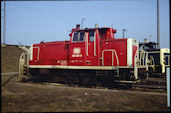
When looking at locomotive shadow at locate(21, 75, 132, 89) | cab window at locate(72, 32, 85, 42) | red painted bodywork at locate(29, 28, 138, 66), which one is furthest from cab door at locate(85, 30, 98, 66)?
locomotive shadow at locate(21, 75, 132, 89)

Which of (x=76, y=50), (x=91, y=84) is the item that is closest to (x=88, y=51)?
(x=76, y=50)

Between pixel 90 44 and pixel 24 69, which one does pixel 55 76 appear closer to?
pixel 24 69

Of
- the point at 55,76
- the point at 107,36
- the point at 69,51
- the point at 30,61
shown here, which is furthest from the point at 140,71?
the point at 30,61

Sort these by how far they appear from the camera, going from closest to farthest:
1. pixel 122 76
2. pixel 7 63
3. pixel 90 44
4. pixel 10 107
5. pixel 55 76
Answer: pixel 10 107
pixel 122 76
pixel 90 44
pixel 55 76
pixel 7 63

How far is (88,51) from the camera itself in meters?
9.71

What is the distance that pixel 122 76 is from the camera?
8.93 meters

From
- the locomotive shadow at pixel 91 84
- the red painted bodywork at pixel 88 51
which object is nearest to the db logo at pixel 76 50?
the red painted bodywork at pixel 88 51

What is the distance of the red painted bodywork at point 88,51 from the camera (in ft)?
29.9

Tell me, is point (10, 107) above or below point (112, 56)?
below

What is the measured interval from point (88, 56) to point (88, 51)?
A: 0.29 m

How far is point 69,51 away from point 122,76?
11.5 feet

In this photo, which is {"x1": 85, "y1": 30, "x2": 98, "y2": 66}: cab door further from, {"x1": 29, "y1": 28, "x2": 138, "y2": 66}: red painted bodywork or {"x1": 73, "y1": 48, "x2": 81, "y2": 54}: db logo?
{"x1": 73, "y1": 48, "x2": 81, "y2": 54}: db logo

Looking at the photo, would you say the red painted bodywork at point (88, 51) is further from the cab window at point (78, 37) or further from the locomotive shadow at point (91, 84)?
the locomotive shadow at point (91, 84)

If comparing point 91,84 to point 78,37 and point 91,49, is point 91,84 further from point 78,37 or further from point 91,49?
point 78,37
